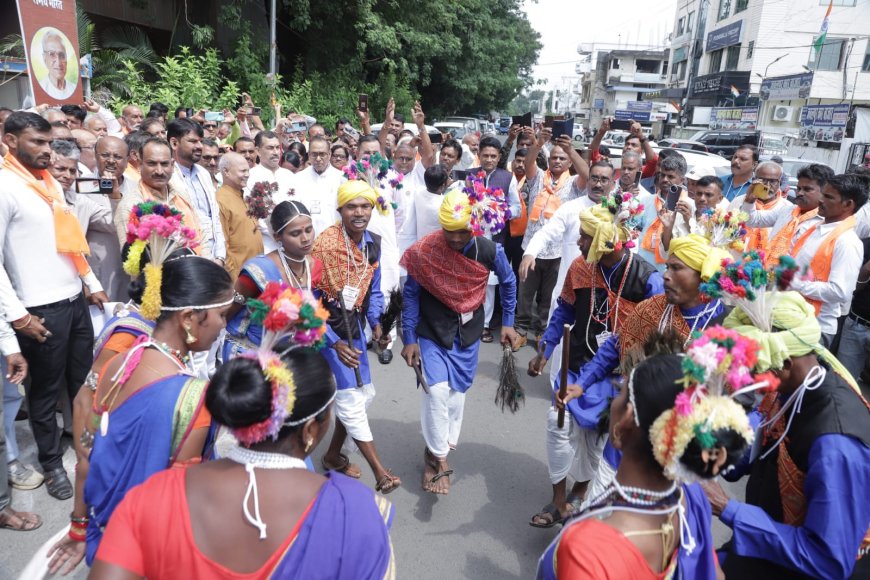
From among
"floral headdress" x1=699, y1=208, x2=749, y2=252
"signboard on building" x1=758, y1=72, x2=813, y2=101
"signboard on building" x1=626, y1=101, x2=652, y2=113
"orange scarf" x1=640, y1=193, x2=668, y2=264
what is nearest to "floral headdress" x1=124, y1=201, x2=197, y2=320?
"floral headdress" x1=699, y1=208, x2=749, y2=252

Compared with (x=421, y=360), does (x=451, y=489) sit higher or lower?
lower

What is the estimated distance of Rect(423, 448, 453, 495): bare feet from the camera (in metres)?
3.82

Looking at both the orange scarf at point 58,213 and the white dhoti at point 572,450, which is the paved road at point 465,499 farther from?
the orange scarf at point 58,213

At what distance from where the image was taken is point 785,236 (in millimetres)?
5328

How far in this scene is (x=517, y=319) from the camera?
7.00 meters

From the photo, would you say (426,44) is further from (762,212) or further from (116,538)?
(116,538)

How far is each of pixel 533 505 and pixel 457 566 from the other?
0.79m

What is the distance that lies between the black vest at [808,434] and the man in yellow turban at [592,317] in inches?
39.5

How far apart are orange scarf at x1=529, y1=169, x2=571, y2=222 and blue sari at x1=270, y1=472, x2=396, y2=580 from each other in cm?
543

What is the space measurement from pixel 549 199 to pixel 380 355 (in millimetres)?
2627

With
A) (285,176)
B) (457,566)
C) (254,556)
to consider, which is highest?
(285,176)

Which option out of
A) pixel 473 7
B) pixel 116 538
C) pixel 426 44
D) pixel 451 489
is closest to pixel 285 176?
pixel 451 489

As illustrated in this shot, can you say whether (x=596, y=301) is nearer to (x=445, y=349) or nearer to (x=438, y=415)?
(x=445, y=349)

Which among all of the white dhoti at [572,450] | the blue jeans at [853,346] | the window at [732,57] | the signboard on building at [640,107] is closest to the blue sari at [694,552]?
the white dhoti at [572,450]
